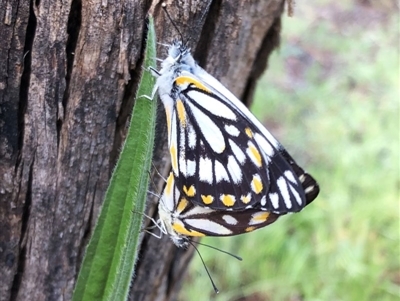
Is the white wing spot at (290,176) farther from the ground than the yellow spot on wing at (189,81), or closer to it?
closer to it

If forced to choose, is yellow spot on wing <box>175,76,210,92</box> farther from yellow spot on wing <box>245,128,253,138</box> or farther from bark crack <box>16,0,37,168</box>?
bark crack <box>16,0,37,168</box>

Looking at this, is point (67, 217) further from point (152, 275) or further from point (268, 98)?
point (268, 98)

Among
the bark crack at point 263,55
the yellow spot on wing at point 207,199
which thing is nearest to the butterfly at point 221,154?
the yellow spot on wing at point 207,199

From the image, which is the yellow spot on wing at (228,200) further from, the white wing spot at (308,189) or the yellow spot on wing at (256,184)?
the white wing spot at (308,189)

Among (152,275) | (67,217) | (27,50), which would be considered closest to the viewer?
(27,50)

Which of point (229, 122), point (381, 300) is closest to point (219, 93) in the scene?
point (229, 122)
